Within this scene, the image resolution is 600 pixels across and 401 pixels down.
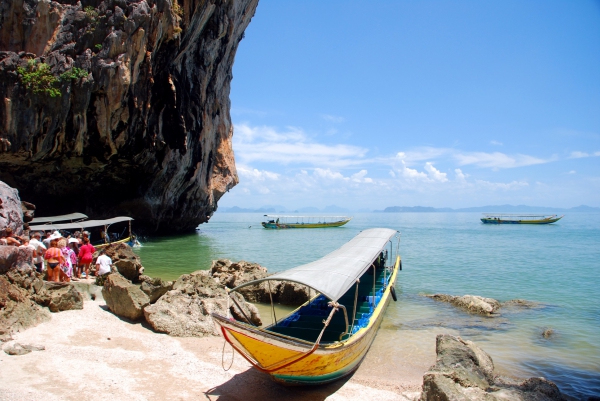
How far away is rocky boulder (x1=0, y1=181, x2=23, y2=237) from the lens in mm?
10414

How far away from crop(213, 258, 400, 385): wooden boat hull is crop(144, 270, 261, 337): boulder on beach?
1958mm

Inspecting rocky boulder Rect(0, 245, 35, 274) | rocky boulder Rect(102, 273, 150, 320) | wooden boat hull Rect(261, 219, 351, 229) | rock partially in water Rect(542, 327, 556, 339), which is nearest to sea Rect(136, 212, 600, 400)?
rock partially in water Rect(542, 327, 556, 339)

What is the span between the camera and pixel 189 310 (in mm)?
8133

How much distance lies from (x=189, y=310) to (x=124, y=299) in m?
1.42

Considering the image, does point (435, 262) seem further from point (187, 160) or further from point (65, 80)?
point (65, 80)

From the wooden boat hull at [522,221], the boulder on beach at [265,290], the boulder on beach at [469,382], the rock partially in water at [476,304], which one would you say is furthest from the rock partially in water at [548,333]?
the wooden boat hull at [522,221]

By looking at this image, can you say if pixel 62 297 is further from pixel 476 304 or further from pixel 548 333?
pixel 548 333

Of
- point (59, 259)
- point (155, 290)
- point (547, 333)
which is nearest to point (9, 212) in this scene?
point (59, 259)

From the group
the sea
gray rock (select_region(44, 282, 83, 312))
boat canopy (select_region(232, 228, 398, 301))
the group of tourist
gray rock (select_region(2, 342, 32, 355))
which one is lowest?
the sea

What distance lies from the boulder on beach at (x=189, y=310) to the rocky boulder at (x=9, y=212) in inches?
213

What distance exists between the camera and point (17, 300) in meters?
6.89

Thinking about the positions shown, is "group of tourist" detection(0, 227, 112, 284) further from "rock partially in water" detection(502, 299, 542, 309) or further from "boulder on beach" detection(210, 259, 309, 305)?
"rock partially in water" detection(502, 299, 542, 309)

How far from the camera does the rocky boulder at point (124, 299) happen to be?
8.04m

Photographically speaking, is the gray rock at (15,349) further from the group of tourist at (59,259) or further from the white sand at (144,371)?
the group of tourist at (59,259)
